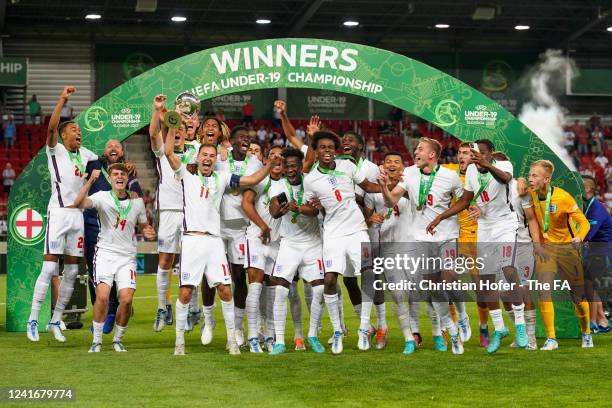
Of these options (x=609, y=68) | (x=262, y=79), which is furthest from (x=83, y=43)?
(x=262, y=79)

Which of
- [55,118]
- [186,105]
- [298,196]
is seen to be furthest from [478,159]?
[55,118]

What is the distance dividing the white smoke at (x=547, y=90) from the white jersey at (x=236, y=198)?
31.4 m

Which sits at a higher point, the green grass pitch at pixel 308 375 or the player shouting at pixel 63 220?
the player shouting at pixel 63 220

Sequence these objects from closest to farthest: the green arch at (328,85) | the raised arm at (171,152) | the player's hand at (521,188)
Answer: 1. the raised arm at (171,152)
2. the player's hand at (521,188)
3. the green arch at (328,85)

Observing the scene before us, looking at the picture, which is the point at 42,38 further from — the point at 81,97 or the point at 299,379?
the point at 299,379

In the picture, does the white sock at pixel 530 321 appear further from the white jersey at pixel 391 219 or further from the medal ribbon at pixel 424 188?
the medal ribbon at pixel 424 188

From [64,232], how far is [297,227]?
299 centimetres

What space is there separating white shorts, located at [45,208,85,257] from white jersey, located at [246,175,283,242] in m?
2.21

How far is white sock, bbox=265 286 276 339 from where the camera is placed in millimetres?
11945

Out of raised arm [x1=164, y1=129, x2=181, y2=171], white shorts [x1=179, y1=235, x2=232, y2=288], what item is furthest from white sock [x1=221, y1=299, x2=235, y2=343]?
raised arm [x1=164, y1=129, x2=181, y2=171]

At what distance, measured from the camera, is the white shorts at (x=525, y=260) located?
1209 cm

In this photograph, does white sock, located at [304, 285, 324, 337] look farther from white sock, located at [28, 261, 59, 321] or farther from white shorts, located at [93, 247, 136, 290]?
white sock, located at [28, 261, 59, 321]

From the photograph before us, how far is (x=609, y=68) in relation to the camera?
44531 millimetres

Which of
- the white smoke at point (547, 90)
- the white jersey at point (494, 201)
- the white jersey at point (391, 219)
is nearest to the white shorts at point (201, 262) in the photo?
the white jersey at point (391, 219)
